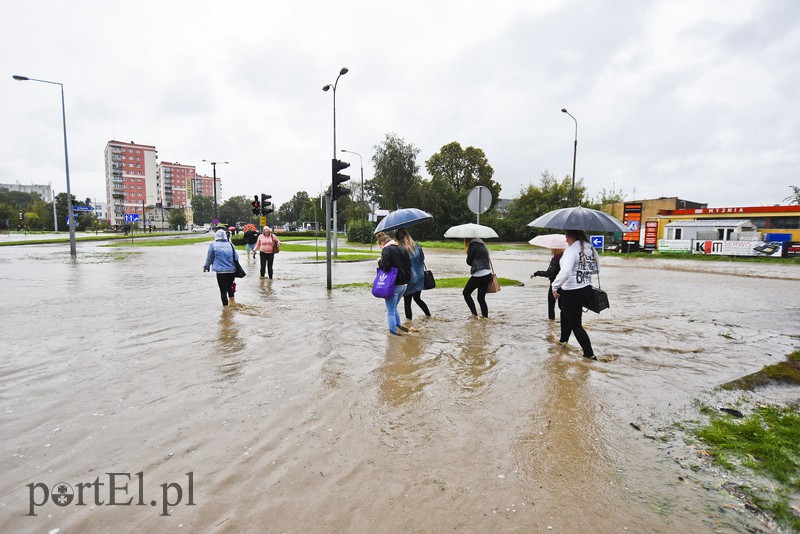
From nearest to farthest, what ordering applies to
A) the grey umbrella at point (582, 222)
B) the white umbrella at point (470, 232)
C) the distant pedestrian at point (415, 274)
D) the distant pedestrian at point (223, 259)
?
the grey umbrella at point (582, 222) → the distant pedestrian at point (415, 274) → the white umbrella at point (470, 232) → the distant pedestrian at point (223, 259)

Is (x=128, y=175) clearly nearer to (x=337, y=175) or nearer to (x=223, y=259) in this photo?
(x=337, y=175)

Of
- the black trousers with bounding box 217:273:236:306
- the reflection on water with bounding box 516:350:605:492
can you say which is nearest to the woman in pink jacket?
the black trousers with bounding box 217:273:236:306

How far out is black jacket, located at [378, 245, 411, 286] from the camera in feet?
21.9

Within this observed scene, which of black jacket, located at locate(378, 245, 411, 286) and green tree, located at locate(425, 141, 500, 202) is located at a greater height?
green tree, located at locate(425, 141, 500, 202)

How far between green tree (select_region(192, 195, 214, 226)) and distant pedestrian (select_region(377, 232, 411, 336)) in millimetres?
144840

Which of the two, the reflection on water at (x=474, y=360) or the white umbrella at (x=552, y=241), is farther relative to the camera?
the white umbrella at (x=552, y=241)

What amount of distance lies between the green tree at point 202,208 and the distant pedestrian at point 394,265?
475ft

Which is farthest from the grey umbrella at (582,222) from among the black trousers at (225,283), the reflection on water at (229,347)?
the black trousers at (225,283)

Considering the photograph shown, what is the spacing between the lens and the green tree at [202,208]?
5468 inches

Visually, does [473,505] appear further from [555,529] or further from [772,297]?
[772,297]

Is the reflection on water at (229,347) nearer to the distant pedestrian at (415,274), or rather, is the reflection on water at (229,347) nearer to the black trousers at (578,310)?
the distant pedestrian at (415,274)

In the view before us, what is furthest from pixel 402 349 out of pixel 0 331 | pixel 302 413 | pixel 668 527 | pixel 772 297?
pixel 772 297

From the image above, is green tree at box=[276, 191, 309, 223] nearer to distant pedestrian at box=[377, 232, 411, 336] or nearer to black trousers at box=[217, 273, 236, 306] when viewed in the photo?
black trousers at box=[217, 273, 236, 306]

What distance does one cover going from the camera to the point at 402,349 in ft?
21.1
